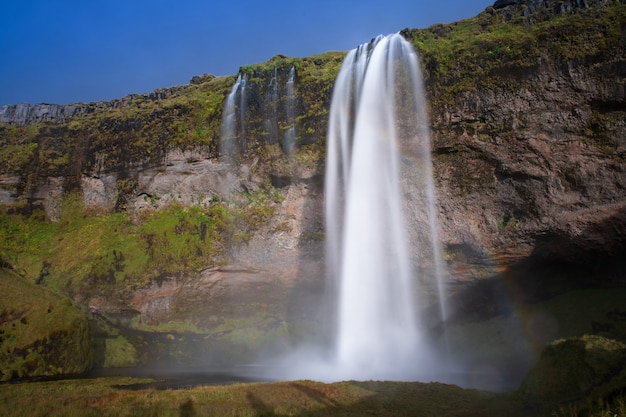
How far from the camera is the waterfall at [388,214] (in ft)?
75.0

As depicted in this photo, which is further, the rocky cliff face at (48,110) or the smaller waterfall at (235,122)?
the rocky cliff face at (48,110)

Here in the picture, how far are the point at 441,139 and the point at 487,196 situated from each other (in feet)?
13.3

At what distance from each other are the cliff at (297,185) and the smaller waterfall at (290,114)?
1.26ft

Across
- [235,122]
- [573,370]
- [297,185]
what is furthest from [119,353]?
[573,370]

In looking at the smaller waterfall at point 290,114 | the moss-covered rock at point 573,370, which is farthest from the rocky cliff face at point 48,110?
the moss-covered rock at point 573,370

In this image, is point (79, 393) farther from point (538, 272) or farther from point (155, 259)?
point (538, 272)

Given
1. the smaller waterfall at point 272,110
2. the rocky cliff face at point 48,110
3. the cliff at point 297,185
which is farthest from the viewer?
the rocky cliff face at point 48,110

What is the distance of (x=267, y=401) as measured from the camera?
39.7 ft

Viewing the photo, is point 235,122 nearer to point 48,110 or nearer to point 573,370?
point 573,370

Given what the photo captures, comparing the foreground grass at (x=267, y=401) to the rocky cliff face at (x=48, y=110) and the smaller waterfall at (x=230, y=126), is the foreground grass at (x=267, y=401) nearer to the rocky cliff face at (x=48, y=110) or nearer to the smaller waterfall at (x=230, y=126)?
the smaller waterfall at (x=230, y=126)

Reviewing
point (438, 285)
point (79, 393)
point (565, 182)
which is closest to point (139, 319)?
point (79, 393)

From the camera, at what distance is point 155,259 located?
28.8 meters

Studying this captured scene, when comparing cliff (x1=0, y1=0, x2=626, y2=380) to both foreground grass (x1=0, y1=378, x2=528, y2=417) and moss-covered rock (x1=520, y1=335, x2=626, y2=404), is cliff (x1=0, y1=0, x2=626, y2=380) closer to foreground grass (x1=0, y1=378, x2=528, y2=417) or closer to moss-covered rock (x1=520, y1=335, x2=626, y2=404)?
moss-covered rock (x1=520, y1=335, x2=626, y2=404)

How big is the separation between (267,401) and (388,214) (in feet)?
46.2
